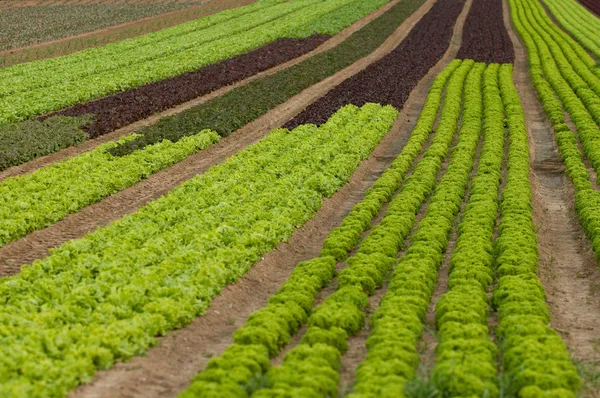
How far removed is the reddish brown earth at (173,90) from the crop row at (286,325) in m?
14.2

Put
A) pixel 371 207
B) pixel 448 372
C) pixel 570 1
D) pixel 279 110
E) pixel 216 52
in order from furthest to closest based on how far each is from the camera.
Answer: pixel 570 1 → pixel 216 52 → pixel 279 110 → pixel 371 207 → pixel 448 372

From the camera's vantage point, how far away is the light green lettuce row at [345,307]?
40.8ft

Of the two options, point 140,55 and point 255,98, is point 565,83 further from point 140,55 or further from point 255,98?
point 140,55

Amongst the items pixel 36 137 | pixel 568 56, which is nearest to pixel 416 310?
pixel 36 137

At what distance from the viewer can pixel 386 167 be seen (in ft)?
95.9

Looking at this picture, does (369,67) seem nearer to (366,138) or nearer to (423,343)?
(366,138)

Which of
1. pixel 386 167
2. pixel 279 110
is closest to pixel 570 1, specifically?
pixel 279 110

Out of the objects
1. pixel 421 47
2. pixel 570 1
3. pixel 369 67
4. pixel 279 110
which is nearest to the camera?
pixel 279 110

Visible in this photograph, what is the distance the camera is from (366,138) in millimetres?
31328

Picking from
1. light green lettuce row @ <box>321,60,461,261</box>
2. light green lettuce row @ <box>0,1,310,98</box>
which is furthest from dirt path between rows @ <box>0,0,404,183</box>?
light green lettuce row @ <box>321,60,461,261</box>

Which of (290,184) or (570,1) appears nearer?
(290,184)

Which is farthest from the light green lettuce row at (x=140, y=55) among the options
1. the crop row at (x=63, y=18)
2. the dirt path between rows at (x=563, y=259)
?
the dirt path between rows at (x=563, y=259)

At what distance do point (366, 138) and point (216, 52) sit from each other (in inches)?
926

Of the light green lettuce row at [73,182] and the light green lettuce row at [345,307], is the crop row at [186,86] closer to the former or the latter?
the light green lettuce row at [73,182]
